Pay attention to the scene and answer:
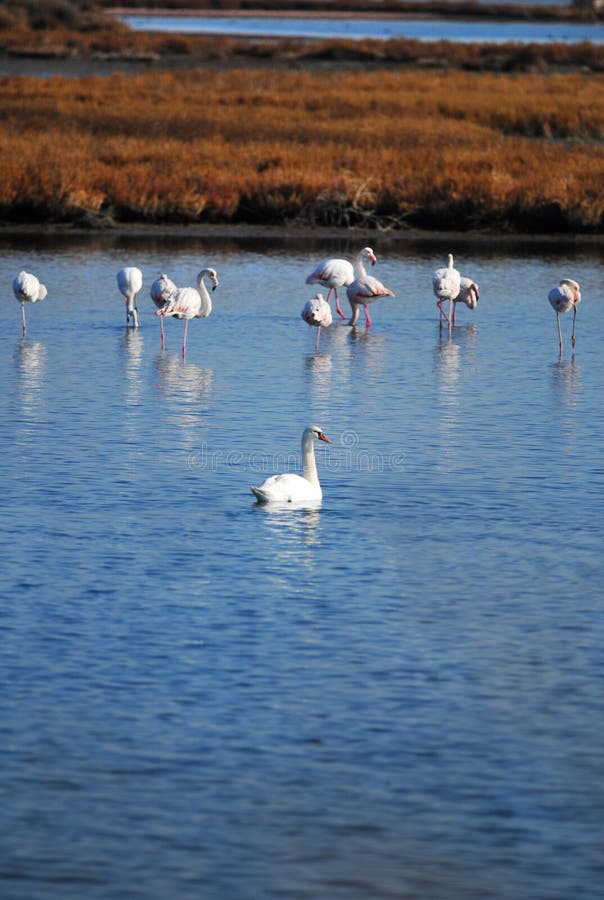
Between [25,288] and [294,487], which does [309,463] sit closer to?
[294,487]

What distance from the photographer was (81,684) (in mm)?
9125

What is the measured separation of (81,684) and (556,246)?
22146mm

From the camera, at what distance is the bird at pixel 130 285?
21062mm

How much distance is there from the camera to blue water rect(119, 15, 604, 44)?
101 m

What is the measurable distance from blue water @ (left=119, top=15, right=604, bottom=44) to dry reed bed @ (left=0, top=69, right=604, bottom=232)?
165 feet

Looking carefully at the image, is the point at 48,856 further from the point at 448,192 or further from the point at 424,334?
the point at 448,192

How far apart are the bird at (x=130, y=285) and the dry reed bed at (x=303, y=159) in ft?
30.3

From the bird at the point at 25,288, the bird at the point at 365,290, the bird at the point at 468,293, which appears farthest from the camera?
the bird at the point at 468,293

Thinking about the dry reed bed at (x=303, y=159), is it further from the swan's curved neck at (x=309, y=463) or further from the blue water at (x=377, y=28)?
the blue water at (x=377, y=28)

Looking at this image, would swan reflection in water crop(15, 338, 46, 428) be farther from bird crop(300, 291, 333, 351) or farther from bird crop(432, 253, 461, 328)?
bird crop(432, 253, 461, 328)

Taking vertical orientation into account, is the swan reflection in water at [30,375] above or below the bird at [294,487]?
above

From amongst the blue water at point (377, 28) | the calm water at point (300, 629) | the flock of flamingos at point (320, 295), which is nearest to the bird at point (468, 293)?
the flock of flamingos at point (320, 295)

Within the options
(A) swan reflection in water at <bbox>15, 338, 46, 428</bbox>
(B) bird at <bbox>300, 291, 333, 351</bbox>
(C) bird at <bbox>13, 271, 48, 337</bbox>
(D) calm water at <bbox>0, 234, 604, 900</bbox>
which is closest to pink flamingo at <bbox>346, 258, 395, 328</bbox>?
(B) bird at <bbox>300, 291, 333, 351</bbox>

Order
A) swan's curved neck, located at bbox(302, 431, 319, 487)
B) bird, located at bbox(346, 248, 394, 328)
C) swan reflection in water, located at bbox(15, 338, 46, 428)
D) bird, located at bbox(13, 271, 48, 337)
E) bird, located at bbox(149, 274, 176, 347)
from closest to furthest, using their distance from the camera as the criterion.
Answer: swan's curved neck, located at bbox(302, 431, 319, 487)
swan reflection in water, located at bbox(15, 338, 46, 428)
bird, located at bbox(13, 271, 48, 337)
bird, located at bbox(149, 274, 176, 347)
bird, located at bbox(346, 248, 394, 328)
